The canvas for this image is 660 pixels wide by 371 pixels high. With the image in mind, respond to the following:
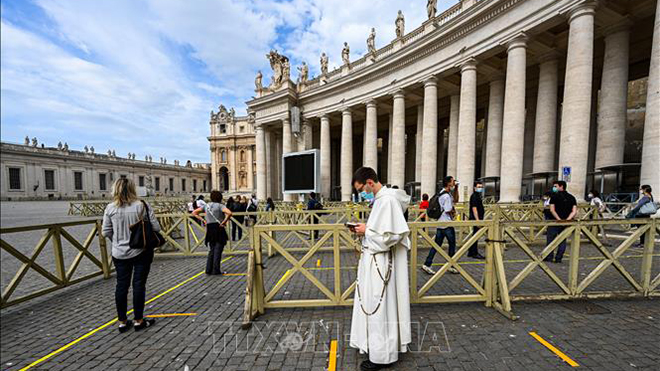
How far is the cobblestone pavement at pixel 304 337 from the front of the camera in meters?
2.62

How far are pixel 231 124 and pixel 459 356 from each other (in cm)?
6758

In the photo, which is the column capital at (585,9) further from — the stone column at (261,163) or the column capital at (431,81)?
the stone column at (261,163)

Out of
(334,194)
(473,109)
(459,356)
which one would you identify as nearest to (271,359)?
(459,356)

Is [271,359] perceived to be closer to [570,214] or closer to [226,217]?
[226,217]

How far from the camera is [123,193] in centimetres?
323

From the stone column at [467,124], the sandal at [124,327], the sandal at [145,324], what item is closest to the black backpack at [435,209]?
the sandal at [145,324]

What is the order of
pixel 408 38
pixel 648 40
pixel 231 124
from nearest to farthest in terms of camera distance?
1. pixel 648 40
2. pixel 408 38
3. pixel 231 124

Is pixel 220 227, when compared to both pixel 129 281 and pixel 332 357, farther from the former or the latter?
pixel 332 357

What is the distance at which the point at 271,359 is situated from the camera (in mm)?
2688

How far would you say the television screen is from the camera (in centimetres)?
1952

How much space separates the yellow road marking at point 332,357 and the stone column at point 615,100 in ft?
56.4

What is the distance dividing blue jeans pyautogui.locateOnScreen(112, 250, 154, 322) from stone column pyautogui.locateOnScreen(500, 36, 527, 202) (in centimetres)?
1582

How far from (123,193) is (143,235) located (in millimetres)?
637

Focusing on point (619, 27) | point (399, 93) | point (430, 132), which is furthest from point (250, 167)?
point (619, 27)
